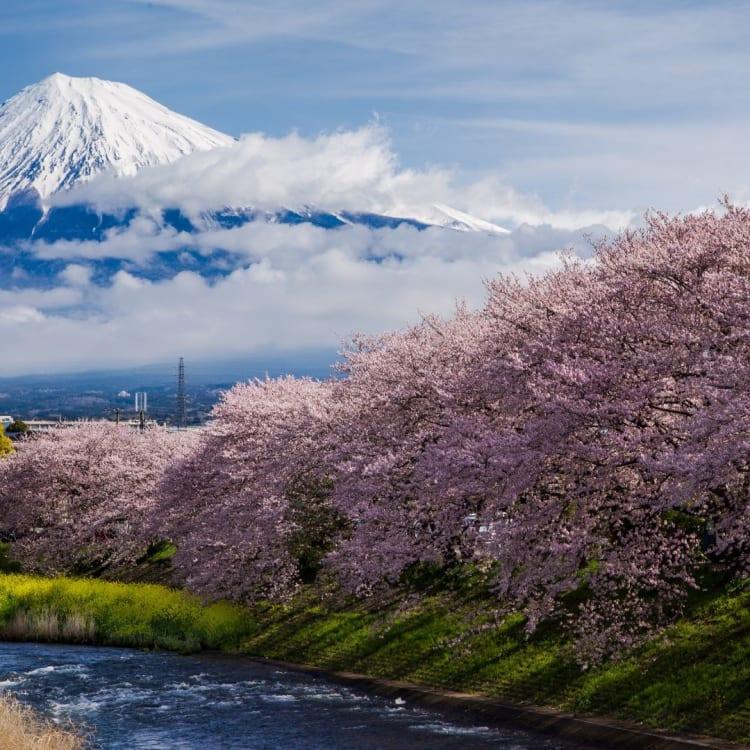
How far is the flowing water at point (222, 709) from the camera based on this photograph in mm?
31703

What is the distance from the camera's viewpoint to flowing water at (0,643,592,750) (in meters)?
31.7

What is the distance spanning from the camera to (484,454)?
97.9 ft

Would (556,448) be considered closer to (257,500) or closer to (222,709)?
(222,709)

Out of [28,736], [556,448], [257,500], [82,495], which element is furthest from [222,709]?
[82,495]

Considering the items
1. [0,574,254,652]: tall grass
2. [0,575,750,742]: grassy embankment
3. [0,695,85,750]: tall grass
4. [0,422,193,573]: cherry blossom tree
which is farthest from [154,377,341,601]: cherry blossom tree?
[0,695,85,750]: tall grass

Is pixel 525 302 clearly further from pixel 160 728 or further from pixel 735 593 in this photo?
pixel 160 728

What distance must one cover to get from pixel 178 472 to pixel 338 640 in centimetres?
1921

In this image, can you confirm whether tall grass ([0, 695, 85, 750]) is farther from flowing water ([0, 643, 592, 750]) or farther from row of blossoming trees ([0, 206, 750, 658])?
row of blossoming trees ([0, 206, 750, 658])

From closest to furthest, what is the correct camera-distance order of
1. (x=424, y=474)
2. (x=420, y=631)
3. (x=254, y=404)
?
(x=424, y=474) < (x=420, y=631) < (x=254, y=404)

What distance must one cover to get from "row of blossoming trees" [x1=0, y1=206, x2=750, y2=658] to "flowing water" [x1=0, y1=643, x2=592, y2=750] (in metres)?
4.07

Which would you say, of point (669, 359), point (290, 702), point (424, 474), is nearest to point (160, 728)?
point (290, 702)

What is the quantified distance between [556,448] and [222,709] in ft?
49.1

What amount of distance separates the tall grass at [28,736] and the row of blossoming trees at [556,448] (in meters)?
11.6

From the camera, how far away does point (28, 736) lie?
26.1 m
